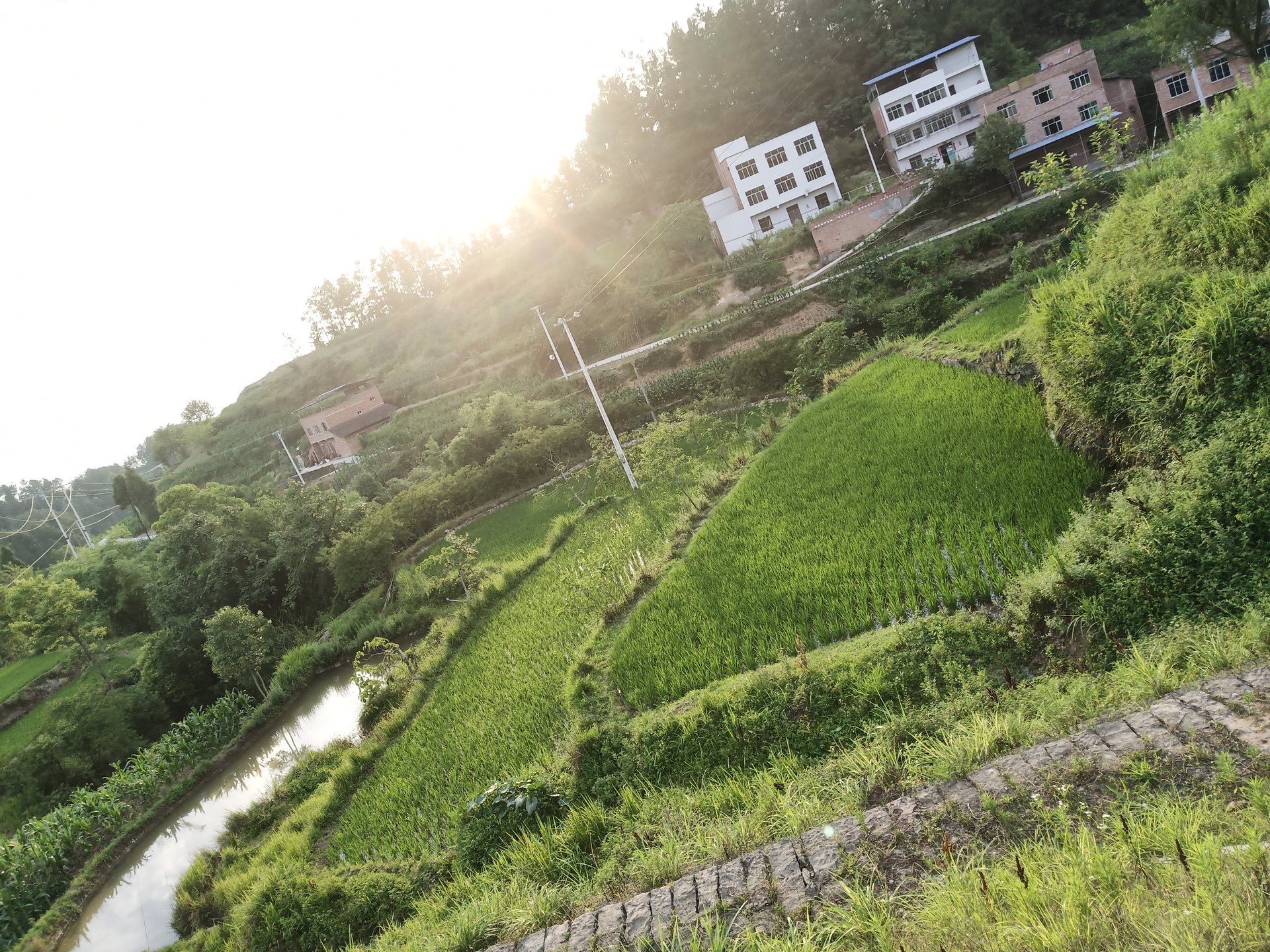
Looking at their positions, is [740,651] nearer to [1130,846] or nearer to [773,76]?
[1130,846]

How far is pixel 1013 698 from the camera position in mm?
4766

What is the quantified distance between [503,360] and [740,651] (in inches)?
1497

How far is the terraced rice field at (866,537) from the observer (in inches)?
275

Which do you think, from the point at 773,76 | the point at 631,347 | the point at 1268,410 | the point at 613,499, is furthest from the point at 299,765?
the point at 773,76

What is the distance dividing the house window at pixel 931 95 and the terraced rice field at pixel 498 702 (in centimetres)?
3175

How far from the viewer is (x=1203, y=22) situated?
70.0 ft

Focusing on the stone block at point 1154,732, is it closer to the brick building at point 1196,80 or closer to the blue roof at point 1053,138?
the brick building at point 1196,80

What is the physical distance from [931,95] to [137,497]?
56715 millimetres

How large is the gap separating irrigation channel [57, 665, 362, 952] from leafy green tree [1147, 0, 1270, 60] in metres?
31.2

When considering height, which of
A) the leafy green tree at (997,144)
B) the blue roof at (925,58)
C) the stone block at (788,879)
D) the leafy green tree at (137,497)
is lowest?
the stone block at (788,879)

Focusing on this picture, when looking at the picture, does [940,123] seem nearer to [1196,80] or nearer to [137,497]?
[1196,80]

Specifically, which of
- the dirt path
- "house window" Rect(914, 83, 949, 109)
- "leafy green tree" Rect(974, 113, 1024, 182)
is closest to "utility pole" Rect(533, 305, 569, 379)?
the dirt path

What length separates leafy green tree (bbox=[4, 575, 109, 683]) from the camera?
881 inches

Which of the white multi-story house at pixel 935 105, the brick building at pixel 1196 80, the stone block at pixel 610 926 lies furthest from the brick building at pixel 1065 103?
the stone block at pixel 610 926
